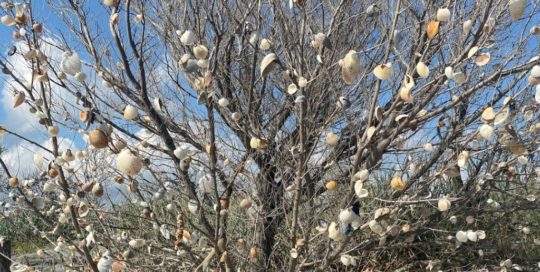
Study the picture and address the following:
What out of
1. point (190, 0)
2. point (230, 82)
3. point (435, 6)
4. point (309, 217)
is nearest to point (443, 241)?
point (309, 217)

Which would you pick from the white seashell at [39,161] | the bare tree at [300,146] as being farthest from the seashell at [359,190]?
the white seashell at [39,161]

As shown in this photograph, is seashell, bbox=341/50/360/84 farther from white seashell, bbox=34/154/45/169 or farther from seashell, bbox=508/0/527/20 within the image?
white seashell, bbox=34/154/45/169

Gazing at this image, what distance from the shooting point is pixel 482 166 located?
13.3 feet

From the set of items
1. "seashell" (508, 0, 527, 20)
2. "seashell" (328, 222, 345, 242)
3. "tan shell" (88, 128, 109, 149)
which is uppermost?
"tan shell" (88, 128, 109, 149)

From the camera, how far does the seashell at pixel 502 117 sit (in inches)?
88.3

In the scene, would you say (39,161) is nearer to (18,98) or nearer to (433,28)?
(18,98)

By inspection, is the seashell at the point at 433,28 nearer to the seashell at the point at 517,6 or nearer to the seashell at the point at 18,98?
the seashell at the point at 517,6

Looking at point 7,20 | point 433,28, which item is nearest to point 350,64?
point 433,28

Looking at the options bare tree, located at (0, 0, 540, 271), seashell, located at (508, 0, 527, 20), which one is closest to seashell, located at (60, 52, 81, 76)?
bare tree, located at (0, 0, 540, 271)

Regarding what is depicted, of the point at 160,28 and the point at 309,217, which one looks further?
the point at 160,28

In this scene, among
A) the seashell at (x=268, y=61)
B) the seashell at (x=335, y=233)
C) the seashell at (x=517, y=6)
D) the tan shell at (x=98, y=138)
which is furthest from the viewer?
the seashell at (x=335, y=233)

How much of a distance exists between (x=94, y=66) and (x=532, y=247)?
342 centimetres

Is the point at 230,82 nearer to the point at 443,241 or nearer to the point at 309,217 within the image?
the point at 309,217

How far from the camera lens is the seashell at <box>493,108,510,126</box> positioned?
2.24m
